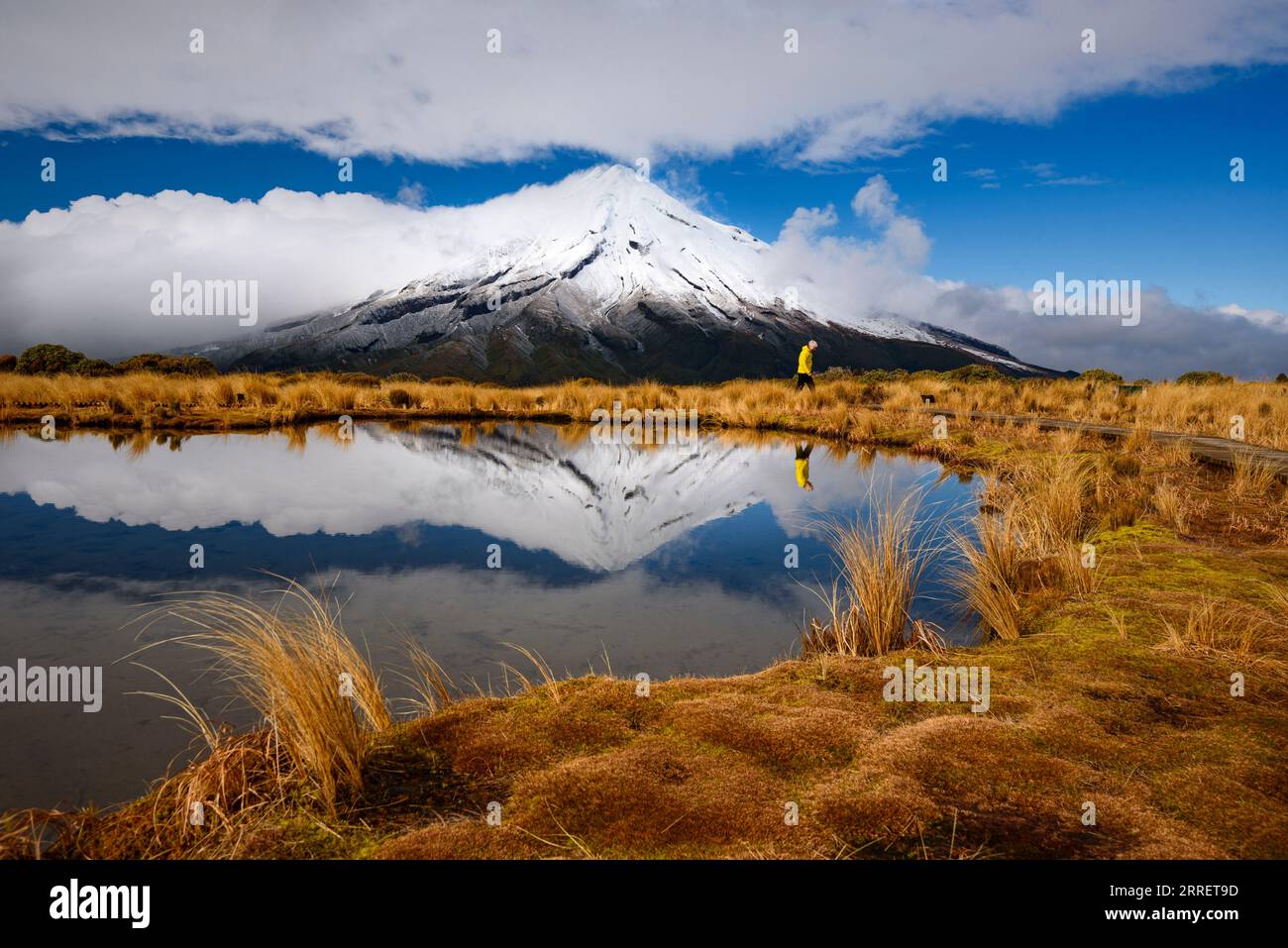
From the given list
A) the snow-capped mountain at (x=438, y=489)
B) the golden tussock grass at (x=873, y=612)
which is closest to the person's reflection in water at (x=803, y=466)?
the snow-capped mountain at (x=438, y=489)

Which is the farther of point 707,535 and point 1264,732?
point 707,535

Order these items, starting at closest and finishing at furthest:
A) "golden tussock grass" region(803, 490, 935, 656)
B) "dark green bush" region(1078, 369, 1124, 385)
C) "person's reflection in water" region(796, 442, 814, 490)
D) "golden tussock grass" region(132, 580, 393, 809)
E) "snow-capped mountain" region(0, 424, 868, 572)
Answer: "golden tussock grass" region(132, 580, 393, 809)
"golden tussock grass" region(803, 490, 935, 656)
"snow-capped mountain" region(0, 424, 868, 572)
"person's reflection in water" region(796, 442, 814, 490)
"dark green bush" region(1078, 369, 1124, 385)

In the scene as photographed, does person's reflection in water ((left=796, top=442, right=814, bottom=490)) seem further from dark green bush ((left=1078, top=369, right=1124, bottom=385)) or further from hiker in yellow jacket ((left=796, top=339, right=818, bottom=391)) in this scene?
dark green bush ((left=1078, top=369, right=1124, bottom=385))

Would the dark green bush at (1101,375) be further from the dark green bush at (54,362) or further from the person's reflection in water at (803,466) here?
the dark green bush at (54,362)

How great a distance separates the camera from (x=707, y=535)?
8.53 metres

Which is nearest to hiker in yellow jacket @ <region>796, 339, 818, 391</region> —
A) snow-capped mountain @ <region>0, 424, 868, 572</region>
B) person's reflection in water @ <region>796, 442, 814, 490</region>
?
person's reflection in water @ <region>796, 442, 814, 490</region>

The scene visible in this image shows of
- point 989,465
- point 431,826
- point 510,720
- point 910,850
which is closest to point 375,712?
point 510,720

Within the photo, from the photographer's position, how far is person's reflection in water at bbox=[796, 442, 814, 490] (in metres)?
11.6

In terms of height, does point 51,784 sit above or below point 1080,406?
below

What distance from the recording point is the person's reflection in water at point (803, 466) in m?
11.6

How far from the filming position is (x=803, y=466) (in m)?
13.7

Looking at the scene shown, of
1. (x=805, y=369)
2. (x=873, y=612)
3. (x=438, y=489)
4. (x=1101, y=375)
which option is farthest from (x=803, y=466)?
(x=1101, y=375)
